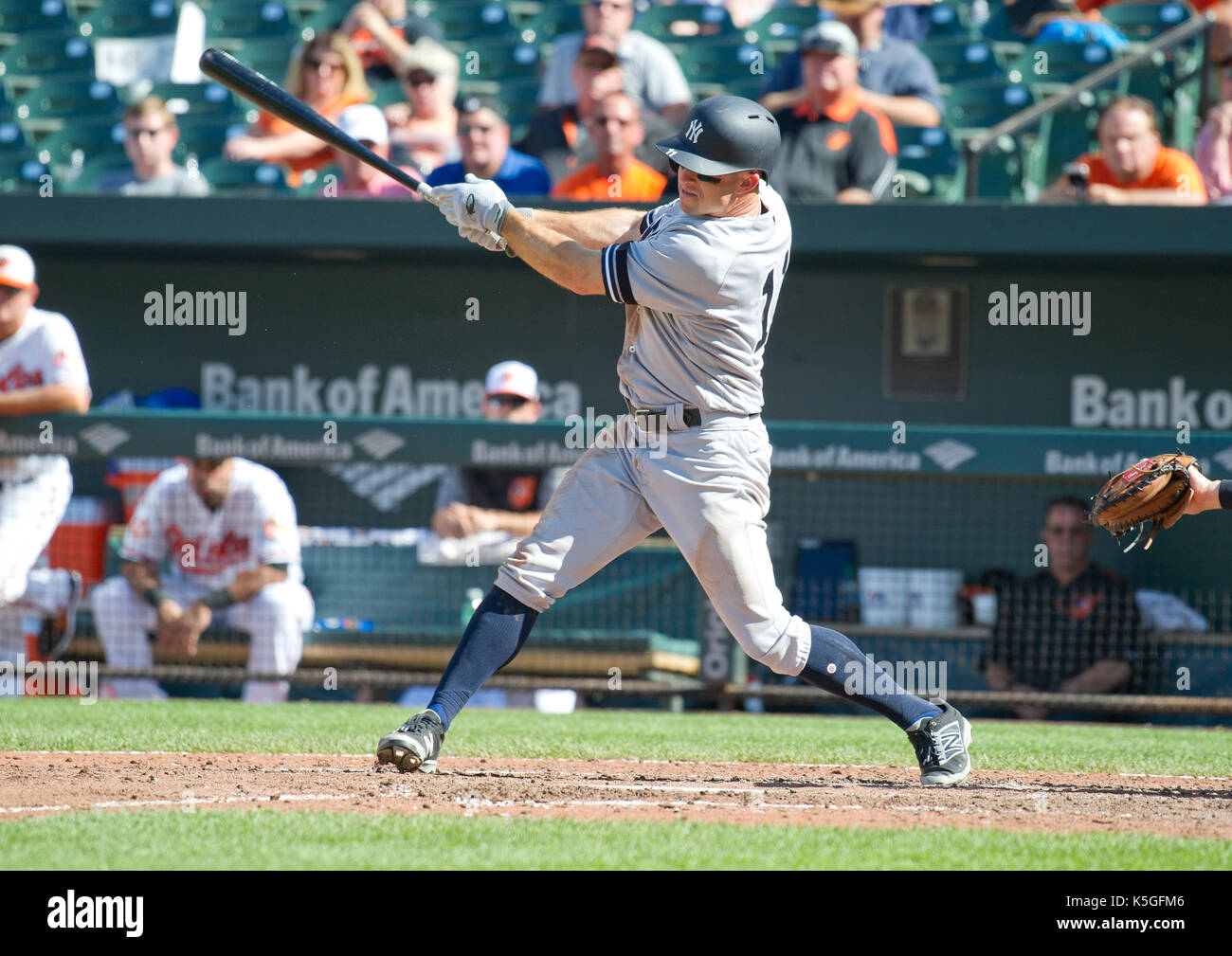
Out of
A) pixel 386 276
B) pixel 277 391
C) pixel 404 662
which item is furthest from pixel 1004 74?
pixel 404 662

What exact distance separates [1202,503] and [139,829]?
8.70 ft

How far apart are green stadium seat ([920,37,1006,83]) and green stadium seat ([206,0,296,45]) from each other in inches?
168

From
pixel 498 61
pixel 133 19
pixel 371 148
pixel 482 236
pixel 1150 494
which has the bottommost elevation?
pixel 1150 494

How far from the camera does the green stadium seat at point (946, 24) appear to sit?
956 centimetres

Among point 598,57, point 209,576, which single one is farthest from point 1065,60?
point 209,576

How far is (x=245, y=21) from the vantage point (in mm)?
10469

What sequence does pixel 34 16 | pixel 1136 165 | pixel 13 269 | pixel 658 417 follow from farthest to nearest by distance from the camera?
pixel 34 16 → pixel 1136 165 → pixel 13 269 → pixel 658 417

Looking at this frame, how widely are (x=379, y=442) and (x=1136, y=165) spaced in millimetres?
3802

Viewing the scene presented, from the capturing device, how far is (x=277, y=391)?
8281 mm

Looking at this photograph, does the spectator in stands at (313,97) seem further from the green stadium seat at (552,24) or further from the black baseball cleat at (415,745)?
the black baseball cleat at (415,745)

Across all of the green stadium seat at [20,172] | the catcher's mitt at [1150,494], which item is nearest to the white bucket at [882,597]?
the catcher's mitt at [1150,494]

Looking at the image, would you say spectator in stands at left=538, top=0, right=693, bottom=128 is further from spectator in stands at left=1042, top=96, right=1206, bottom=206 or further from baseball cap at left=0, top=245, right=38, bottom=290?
baseball cap at left=0, top=245, right=38, bottom=290

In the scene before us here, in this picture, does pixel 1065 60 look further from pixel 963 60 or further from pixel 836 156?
pixel 836 156
